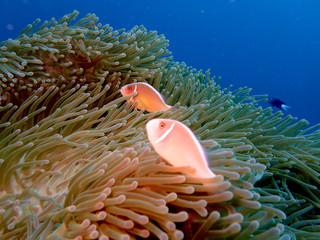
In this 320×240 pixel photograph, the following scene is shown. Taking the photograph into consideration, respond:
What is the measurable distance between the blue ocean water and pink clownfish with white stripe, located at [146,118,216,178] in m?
45.5

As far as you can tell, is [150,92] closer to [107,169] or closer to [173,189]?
[107,169]

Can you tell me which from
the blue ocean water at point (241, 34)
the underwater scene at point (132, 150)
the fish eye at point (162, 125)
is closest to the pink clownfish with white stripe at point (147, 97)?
the underwater scene at point (132, 150)

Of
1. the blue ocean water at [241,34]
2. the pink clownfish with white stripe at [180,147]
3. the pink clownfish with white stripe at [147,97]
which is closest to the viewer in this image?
the pink clownfish with white stripe at [180,147]

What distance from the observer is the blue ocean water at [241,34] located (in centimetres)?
4669

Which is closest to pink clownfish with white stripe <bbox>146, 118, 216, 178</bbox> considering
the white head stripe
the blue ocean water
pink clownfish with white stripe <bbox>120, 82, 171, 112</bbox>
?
the white head stripe

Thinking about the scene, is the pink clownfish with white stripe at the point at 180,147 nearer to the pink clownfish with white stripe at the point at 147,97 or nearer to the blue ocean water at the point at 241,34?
the pink clownfish with white stripe at the point at 147,97

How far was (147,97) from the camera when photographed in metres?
2.48

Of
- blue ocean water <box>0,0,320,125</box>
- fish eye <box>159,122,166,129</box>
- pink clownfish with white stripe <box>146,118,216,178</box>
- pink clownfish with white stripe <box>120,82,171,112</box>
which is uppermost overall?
blue ocean water <box>0,0,320,125</box>

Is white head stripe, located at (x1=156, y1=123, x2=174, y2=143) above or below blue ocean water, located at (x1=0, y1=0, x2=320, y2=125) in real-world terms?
below

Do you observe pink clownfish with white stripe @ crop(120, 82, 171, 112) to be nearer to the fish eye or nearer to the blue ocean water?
the fish eye

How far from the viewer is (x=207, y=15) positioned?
59094 mm

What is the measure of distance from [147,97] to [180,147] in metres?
1.35

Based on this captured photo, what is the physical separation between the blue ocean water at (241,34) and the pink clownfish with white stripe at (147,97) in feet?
145

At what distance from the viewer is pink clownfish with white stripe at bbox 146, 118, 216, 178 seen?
1.16 meters
